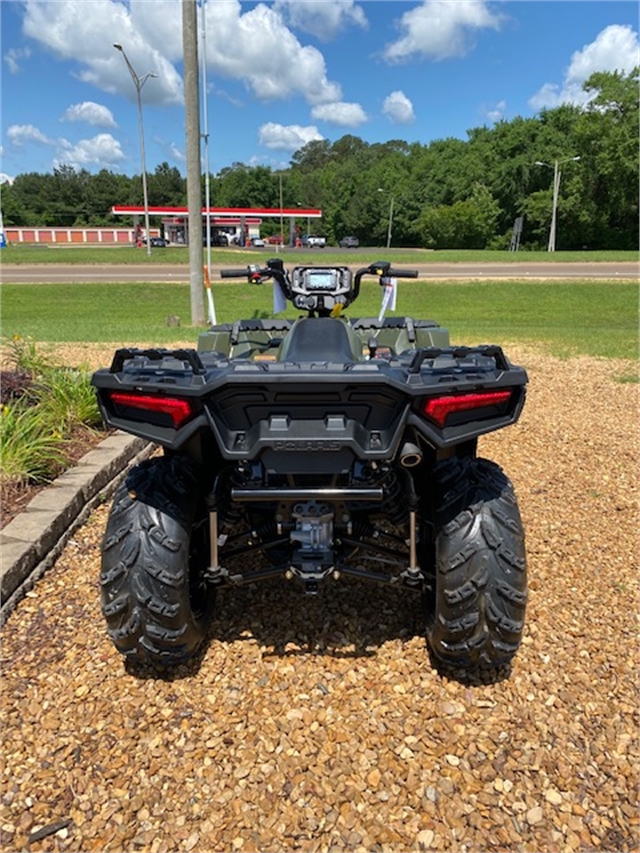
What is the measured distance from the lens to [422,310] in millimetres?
15141

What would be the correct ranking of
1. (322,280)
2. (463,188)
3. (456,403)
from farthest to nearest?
(463,188) < (322,280) < (456,403)

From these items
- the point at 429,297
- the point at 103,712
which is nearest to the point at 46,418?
the point at 103,712

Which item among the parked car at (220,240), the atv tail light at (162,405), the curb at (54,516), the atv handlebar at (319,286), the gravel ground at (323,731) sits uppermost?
the parked car at (220,240)

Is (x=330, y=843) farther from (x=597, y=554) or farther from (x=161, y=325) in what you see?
(x=161, y=325)

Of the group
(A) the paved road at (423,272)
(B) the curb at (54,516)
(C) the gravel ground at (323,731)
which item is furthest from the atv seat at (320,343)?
(A) the paved road at (423,272)

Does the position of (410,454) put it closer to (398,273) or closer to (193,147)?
(398,273)

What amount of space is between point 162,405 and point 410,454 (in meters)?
0.78

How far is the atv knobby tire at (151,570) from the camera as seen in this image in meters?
2.19

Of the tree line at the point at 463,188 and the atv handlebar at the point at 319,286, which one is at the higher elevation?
the tree line at the point at 463,188

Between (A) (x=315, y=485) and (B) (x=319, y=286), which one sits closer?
(A) (x=315, y=485)

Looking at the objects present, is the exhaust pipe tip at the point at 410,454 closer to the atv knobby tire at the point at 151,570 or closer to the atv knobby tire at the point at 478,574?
the atv knobby tire at the point at 478,574

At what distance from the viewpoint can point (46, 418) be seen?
4430 mm

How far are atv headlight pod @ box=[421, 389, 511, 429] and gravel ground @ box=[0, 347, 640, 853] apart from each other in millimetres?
1039

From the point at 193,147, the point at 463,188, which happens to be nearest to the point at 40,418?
the point at 193,147
